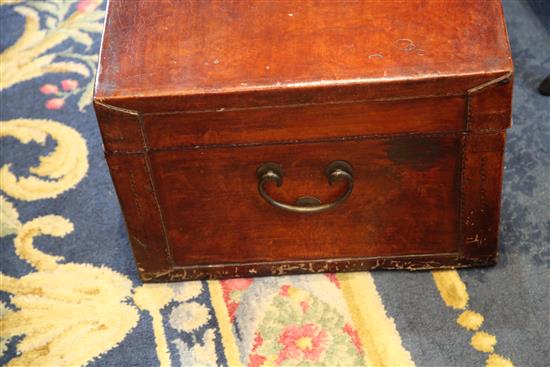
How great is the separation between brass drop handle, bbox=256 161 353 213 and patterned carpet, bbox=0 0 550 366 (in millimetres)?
138

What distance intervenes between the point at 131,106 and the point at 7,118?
1.90 feet

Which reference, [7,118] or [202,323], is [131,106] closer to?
[202,323]

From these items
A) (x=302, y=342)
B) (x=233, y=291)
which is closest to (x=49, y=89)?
(x=233, y=291)

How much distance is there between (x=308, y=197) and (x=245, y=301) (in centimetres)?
18

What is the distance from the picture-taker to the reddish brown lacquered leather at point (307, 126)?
961 millimetres

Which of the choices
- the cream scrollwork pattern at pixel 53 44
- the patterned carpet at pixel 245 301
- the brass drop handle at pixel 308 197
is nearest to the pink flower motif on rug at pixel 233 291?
the patterned carpet at pixel 245 301

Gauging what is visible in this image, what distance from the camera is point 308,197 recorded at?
1074mm

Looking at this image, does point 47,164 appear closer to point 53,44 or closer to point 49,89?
point 49,89

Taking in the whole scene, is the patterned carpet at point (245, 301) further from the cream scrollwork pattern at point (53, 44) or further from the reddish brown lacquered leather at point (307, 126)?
the cream scrollwork pattern at point (53, 44)

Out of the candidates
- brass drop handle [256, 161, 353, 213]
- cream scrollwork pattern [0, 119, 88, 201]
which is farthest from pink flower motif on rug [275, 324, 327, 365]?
cream scrollwork pattern [0, 119, 88, 201]

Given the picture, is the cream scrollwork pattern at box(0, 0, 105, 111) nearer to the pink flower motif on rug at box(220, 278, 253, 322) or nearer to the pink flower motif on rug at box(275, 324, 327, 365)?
the pink flower motif on rug at box(220, 278, 253, 322)

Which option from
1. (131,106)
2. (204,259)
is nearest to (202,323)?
(204,259)

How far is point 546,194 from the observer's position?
4.06ft

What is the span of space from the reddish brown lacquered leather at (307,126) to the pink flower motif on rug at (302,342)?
0.32 feet
